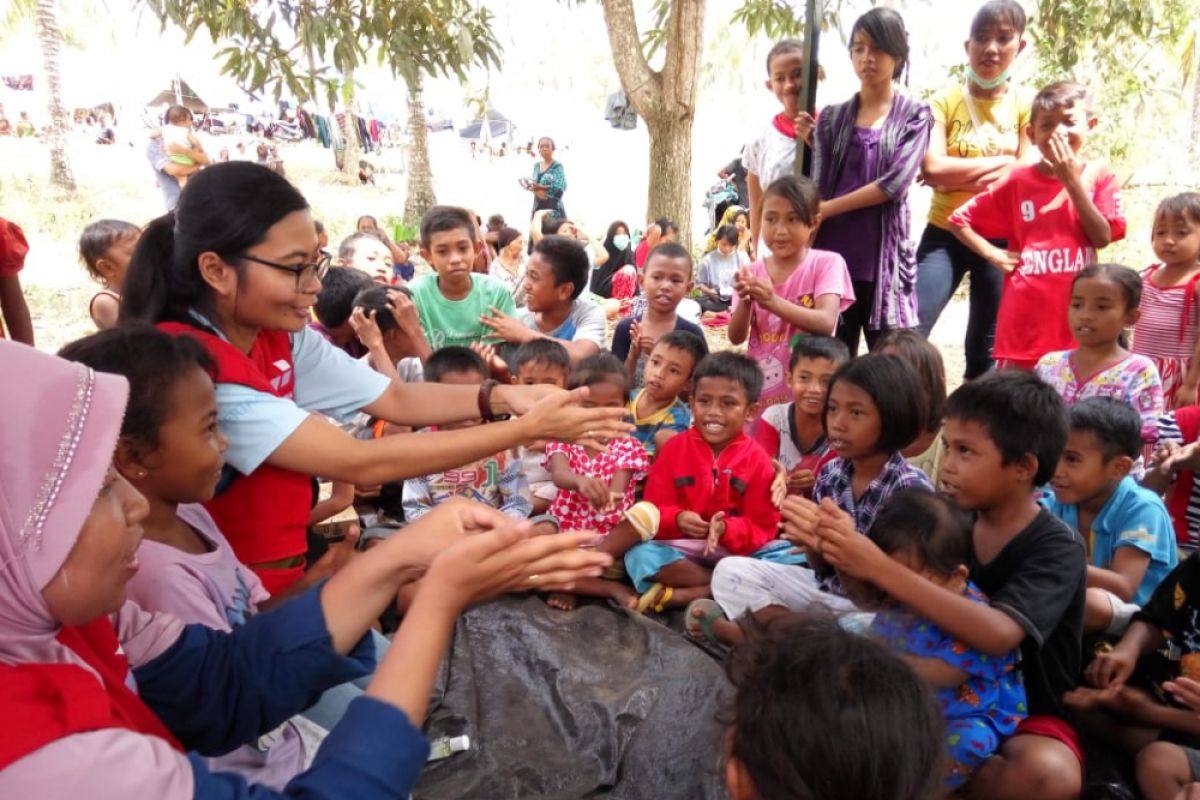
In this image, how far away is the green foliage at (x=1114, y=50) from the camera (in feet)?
17.0

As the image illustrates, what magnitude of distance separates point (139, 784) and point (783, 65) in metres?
4.68

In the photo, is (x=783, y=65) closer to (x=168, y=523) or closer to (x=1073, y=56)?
(x=1073, y=56)

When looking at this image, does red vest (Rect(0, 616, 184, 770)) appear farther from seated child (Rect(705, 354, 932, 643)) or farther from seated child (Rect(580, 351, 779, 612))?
seated child (Rect(580, 351, 779, 612))

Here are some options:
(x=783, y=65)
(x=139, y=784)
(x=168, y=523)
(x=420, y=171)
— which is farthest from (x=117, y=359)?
(x=420, y=171)

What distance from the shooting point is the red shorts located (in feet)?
6.75

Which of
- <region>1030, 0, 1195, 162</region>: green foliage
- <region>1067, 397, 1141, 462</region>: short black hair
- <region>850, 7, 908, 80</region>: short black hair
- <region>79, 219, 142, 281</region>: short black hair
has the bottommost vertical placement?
<region>1067, 397, 1141, 462</region>: short black hair

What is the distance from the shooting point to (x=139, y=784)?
985 millimetres

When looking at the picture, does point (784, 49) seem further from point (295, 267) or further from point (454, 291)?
point (295, 267)

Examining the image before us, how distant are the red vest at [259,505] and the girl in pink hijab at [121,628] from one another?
66 cm

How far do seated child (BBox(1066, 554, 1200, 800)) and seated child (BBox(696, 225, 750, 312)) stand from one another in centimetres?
660

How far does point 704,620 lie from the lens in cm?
303

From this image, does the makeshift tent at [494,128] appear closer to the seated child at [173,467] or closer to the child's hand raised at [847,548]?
the seated child at [173,467]

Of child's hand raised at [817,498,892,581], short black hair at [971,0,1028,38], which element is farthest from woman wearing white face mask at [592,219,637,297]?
child's hand raised at [817,498,892,581]

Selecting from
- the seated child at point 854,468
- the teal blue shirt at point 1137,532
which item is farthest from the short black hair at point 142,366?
the teal blue shirt at point 1137,532
